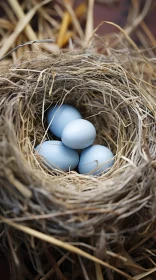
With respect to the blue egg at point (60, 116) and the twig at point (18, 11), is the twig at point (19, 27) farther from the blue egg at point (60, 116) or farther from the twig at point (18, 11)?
the blue egg at point (60, 116)

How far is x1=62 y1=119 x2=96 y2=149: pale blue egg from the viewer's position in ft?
3.60

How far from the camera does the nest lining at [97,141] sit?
0.92 metres

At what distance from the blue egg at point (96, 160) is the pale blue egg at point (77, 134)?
0.03 m

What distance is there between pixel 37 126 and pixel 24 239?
1.13 ft

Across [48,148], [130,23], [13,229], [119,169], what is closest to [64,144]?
[48,148]

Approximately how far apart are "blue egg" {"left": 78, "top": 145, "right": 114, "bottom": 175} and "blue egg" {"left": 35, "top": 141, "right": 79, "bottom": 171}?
0.10ft

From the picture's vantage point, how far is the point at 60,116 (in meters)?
1.17

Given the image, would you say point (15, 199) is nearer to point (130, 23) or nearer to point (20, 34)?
point (20, 34)

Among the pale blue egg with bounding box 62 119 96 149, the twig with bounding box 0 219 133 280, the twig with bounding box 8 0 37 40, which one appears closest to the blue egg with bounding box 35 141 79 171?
the pale blue egg with bounding box 62 119 96 149

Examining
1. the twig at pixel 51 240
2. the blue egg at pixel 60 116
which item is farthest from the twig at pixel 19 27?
the twig at pixel 51 240

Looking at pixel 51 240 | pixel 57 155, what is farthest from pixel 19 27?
pixel 51 240

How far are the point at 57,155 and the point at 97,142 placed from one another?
0.54 ft

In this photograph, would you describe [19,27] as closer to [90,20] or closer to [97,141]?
[90,20]

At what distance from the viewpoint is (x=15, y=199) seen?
0.92 meters
